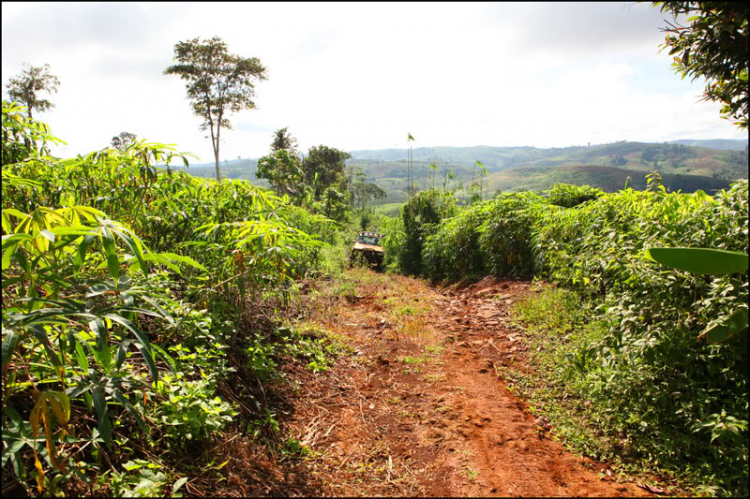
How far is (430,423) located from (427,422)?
0.02 meters

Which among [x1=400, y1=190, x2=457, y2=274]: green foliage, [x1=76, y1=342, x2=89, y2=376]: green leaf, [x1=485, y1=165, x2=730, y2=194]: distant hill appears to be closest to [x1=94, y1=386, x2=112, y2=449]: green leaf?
[x1=76, y1=342, x2=89, y2=376]: green leaf

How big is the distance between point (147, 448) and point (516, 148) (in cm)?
20890

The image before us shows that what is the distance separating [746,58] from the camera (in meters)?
2.03

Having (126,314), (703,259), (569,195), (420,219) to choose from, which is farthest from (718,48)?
(420,219)

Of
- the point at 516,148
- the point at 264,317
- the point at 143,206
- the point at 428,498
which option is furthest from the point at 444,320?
the point at 516,148

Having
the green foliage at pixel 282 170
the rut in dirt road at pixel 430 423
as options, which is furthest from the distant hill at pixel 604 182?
the green foliage at pixel 282 170

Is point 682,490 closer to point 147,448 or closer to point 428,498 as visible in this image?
point 428,498

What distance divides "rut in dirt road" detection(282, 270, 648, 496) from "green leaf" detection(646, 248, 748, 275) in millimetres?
1293

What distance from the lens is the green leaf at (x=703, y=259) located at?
167 cm

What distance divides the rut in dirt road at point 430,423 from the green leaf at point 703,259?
1293 millimetres

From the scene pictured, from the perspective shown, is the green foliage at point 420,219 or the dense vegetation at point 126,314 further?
the green foliage at point 420,219

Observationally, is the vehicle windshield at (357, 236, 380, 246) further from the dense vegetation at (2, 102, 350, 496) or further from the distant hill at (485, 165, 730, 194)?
the dense vegetation at (2, 102, 350, 496)

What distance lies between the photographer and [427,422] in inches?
108

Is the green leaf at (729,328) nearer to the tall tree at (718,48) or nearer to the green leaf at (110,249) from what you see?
the tall tree at (718,48)
